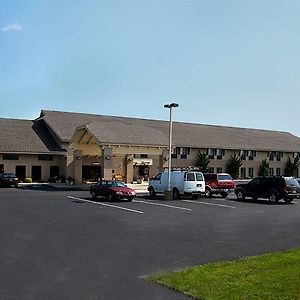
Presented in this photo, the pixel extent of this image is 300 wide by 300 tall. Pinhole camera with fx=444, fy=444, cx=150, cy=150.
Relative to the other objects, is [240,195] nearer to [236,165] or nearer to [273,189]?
[273,189]

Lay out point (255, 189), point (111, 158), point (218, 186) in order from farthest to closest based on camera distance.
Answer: point (111, 158)
point (218, 186)
point (255, 189)

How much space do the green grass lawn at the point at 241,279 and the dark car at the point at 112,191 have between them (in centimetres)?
1814

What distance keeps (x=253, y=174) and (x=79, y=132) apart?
30189mm

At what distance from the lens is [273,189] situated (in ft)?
99.5

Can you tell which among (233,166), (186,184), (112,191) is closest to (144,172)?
(233,166)

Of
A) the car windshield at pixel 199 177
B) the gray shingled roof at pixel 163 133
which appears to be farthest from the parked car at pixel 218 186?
the gray shingled roof at pixel 163 133

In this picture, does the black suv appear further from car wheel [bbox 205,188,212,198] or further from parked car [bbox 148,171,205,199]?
parked car [bbox 148,171,205,199]

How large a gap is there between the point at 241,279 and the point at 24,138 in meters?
46.5

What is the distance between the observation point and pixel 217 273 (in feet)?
31.1

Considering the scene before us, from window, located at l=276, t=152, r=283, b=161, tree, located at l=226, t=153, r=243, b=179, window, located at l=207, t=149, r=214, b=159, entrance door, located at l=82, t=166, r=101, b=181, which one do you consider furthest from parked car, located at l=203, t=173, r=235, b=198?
window, located at l=276, t=152, r=283, b=161

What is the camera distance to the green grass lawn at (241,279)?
790cm

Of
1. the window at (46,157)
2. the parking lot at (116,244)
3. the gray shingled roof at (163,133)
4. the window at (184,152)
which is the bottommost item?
the parking lot at (116,244)

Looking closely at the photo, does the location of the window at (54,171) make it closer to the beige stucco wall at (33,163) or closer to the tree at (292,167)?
the beige stucco wall at (33,163)

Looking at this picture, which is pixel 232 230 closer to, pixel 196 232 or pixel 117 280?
pixel 196 232
